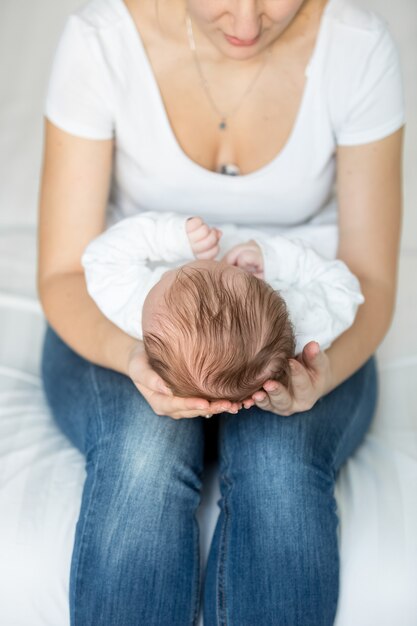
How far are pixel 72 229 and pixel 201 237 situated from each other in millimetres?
260

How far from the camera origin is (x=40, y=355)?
159 cm

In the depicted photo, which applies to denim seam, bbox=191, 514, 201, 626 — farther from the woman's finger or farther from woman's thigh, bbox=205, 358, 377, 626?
the woman's finger

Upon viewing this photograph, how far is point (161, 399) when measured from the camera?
1.16 meters

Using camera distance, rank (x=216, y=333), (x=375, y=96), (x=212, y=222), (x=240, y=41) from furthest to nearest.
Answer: (x=212, y=222), (x=375, y=96), (x=240, y=41), (x=216, y=333)

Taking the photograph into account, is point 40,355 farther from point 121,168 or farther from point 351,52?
point 351,52

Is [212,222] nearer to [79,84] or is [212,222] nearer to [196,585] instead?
[79,84]

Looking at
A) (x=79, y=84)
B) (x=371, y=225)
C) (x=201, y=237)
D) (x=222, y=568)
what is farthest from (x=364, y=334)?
(x=79, y=84)

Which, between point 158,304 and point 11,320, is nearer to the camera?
point 158,304

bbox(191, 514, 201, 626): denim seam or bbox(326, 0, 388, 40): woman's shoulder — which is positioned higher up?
bbox(326, 0, 388, 40): woman's shoulder

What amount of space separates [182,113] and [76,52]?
0.20 m

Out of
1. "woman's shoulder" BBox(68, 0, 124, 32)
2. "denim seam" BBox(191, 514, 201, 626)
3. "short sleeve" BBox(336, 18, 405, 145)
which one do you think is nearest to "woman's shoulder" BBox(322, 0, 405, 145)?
"short sleeve" BBox(336, 18, 405, 145)

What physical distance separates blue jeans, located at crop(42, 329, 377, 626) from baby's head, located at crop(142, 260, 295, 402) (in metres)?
0.14

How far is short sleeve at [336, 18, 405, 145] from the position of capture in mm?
1374

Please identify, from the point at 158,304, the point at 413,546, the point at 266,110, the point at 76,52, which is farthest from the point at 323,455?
the point at 76,52
